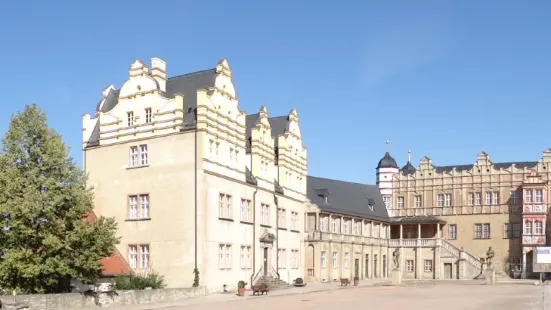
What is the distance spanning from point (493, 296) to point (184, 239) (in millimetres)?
19234

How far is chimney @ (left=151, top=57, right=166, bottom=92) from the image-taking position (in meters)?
48.0

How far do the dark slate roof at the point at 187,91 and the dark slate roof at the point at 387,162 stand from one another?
1591 inches

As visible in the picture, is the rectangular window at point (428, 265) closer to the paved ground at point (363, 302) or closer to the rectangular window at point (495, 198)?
the rectangular window at point (495, 198)

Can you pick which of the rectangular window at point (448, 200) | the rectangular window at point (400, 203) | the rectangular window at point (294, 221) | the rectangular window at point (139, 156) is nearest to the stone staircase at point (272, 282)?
the rectangular window at point (294, 221)

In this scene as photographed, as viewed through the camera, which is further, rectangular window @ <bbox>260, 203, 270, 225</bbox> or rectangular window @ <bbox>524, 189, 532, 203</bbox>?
rectangular window @ <bbox>524, 189, 532, 203</bbox>

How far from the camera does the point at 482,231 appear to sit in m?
76.5

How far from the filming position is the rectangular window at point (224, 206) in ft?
149

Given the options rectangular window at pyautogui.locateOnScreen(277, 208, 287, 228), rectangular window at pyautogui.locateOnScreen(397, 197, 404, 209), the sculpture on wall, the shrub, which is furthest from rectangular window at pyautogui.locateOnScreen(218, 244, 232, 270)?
rectangular window at pyautogui.locateOnScreen(397, 197, 404, 209)

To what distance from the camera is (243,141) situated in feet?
160

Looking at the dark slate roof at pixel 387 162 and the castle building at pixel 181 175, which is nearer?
the castle building at pixel 181 175

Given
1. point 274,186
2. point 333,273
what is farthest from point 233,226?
point 333,273

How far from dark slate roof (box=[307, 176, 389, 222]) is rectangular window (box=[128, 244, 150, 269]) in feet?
81.8

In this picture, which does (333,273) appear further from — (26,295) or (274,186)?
(26,295)

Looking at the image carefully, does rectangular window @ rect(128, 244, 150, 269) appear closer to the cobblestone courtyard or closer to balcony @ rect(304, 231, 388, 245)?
the cobblestone courtyard
